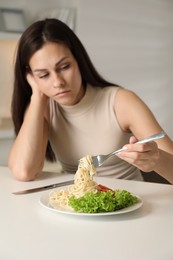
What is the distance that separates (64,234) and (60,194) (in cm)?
20

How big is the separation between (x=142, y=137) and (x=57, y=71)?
37 cm

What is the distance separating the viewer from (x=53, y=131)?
5.07 ft

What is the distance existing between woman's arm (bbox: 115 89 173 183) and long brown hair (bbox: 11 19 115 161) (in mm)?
163

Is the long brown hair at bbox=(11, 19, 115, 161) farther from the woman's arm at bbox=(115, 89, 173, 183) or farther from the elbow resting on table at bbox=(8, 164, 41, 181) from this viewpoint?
the elbow resting on table at bbox=(8, 164, 41, 181)

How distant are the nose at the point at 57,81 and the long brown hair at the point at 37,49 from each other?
132 mm

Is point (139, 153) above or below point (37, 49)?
below

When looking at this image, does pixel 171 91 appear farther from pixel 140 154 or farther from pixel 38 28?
pixel 140 154

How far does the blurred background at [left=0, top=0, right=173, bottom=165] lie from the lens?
264 centimetres

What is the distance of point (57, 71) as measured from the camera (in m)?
1.34

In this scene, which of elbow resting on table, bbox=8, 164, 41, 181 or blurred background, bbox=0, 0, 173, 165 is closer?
elbow resting on table, bbox=8, 164, 41, 181

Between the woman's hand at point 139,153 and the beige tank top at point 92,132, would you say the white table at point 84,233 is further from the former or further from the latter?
the beige tank top at point 92,132

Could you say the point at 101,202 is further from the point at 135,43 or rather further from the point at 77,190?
the point at 135,43

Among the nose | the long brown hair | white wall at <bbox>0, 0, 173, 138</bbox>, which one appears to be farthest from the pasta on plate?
white wall at <bbox>0, 0, 173, 138</bbox>

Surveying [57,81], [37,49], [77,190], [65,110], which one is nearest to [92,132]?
[65,110]
